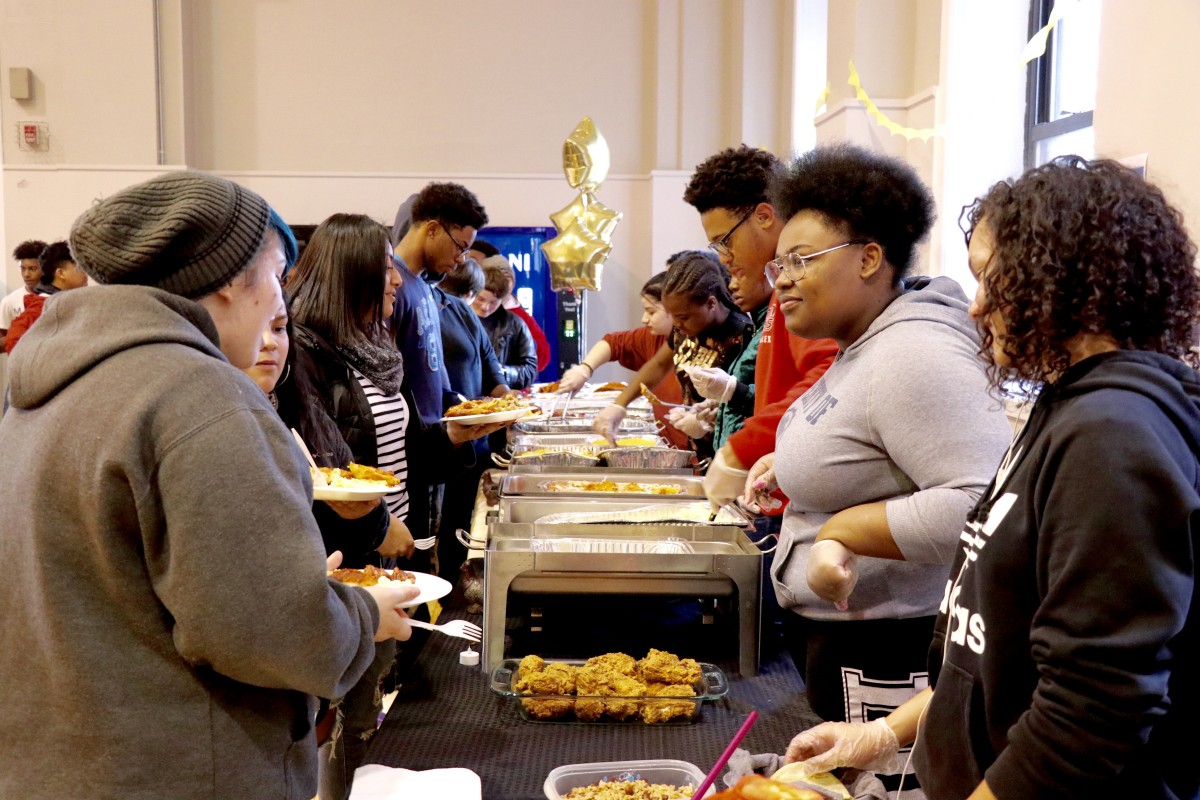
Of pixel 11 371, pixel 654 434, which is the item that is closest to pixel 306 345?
pixel 11 371

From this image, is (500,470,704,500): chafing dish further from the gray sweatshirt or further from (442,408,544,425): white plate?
the gray sweatshirt

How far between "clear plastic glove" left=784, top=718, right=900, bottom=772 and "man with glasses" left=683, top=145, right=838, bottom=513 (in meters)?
0.75

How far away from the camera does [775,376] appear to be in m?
2.10

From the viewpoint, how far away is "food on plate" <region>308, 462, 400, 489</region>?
5.80 feet

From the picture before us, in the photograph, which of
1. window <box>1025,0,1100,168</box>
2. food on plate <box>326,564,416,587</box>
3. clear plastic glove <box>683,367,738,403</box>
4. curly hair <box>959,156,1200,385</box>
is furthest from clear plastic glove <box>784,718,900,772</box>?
window <box>1025,0,1100,168</box>

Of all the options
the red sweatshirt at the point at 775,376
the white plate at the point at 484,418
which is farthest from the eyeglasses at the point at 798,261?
the white plate at the point at 484,418

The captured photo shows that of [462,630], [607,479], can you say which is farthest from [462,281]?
[462,630]

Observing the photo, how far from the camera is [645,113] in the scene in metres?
8.12

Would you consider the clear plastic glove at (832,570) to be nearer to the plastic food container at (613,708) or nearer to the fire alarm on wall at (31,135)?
the plastic food container at (613,708)

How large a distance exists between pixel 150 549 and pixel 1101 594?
0.82 m

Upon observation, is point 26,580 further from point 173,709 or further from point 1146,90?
point 1146,90

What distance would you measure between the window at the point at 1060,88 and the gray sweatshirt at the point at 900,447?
219cm

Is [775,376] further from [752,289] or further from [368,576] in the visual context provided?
[368,576]

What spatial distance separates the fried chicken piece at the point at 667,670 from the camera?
1.51 m
